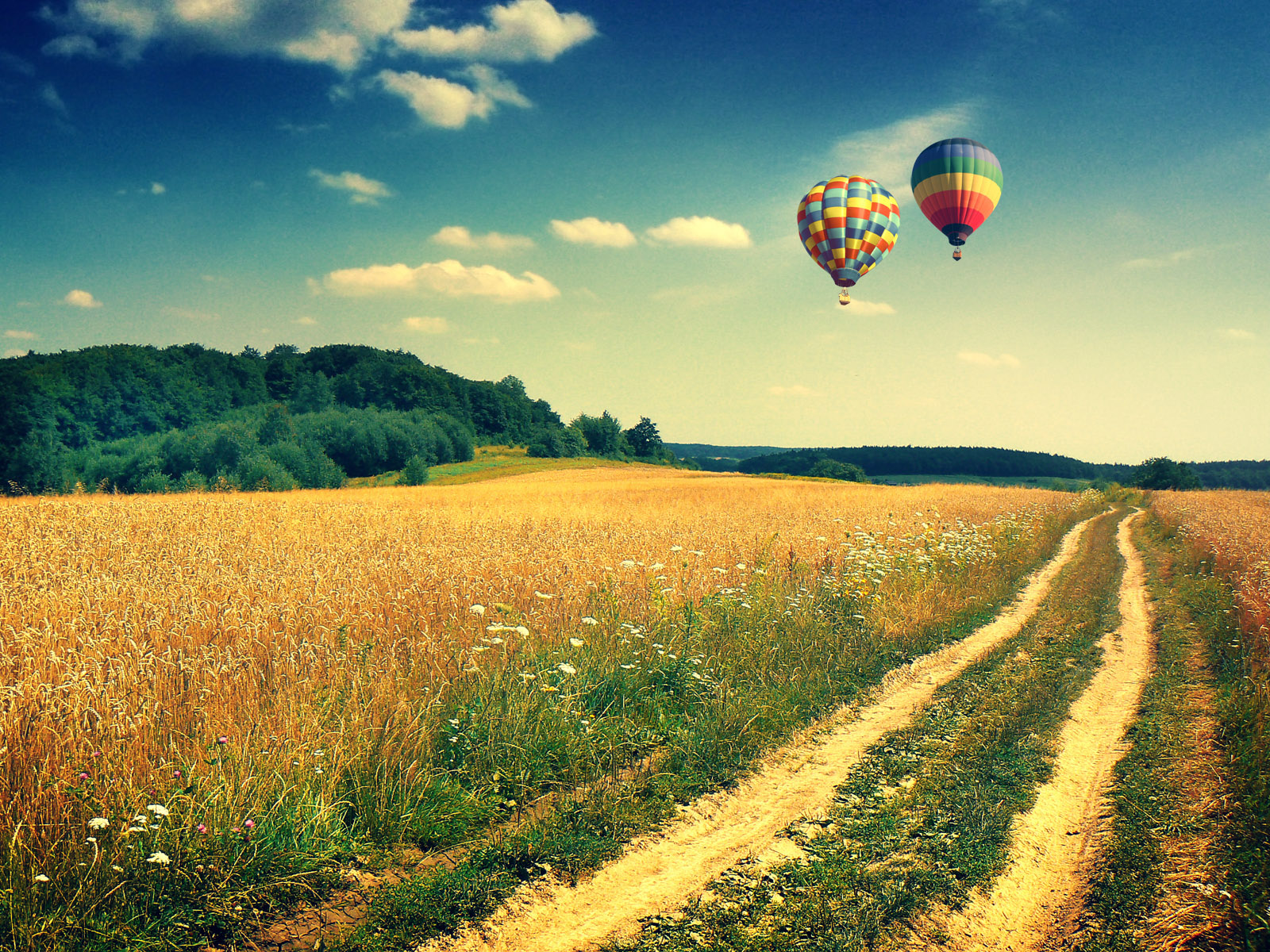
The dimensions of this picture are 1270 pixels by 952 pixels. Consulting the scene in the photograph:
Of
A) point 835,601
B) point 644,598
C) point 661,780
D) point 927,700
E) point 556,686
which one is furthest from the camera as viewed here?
point 835,601

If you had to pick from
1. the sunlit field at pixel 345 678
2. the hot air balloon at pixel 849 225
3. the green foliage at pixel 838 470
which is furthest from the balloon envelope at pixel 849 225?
the green foliage at pixel 838 470

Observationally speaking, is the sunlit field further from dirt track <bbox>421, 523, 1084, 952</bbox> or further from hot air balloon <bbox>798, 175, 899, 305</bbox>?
hot air balloon <bbox>798, 175, 899, 305</bbox>

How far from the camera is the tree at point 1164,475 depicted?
310 ft

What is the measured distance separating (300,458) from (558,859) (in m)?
62.4

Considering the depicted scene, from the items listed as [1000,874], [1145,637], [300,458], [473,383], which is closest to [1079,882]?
[1000,874]

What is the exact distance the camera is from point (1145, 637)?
10273mm

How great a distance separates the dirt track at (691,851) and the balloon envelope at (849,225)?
20.2 meters

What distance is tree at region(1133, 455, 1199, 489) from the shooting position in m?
94.4

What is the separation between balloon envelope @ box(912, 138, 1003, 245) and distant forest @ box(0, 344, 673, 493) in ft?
98.9

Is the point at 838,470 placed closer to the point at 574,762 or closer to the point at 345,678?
the point at 574,762

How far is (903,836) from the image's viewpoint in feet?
14.8

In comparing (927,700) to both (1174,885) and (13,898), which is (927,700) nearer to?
(1174,885)

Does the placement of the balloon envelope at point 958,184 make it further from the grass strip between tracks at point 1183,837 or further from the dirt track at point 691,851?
the dirt track at point 691,851

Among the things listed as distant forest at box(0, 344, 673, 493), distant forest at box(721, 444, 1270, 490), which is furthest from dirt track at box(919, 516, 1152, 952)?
distant forest at box(721, 444, 1270, 490)
